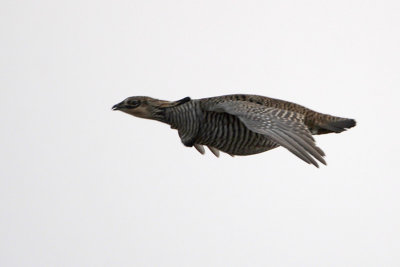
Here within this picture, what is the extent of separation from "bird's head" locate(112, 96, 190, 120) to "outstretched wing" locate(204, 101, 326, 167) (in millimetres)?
746

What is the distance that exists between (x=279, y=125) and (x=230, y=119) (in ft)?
3.55

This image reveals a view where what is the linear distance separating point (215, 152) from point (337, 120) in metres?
1.72

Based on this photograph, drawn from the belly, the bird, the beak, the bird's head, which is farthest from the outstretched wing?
the beak

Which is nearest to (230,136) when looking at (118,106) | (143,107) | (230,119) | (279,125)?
(230,119)

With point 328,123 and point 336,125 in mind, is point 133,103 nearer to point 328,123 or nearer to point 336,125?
point 328,123

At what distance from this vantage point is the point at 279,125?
1159cm

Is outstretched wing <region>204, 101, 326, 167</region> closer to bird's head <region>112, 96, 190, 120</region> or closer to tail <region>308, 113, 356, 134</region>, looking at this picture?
tail <region>308, 113, 356, 134</region>

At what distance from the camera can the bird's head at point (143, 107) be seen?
13.0m

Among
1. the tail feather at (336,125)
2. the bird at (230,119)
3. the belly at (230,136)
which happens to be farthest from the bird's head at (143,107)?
the tail feather at (336,125)

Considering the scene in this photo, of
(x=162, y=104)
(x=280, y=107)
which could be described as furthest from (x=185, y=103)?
(x=280, y=107)

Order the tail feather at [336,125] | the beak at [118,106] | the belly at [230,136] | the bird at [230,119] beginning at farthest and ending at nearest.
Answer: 1. the beak at [118,106]
2. the tail feather at [336,125]
3. the belly at [230,136]
4. the bird at [230,119]

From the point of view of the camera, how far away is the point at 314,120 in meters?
12.8

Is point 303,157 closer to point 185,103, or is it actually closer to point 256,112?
point 256,112

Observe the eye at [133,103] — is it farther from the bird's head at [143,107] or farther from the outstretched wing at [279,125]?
the outstretched wing at [279,125]
